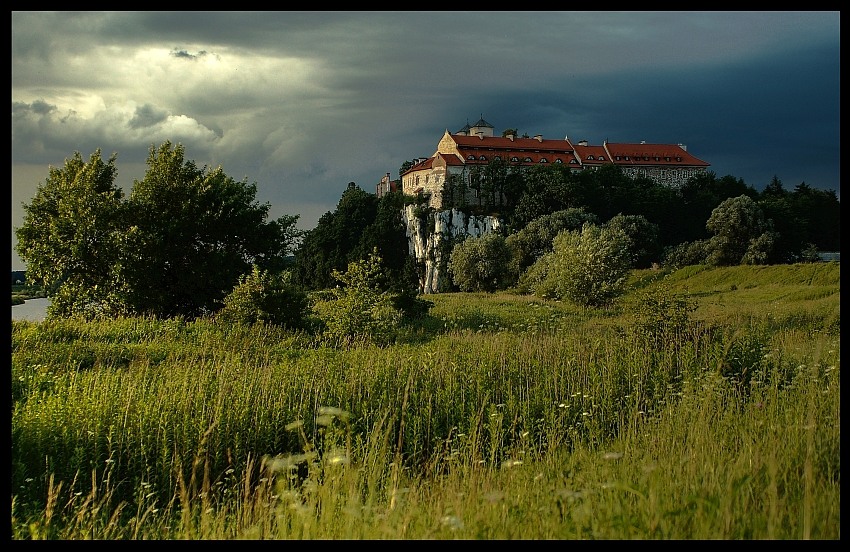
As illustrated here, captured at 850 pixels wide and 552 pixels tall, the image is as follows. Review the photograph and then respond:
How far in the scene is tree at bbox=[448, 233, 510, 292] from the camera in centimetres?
6222

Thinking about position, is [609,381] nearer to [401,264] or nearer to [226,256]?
[226,256]

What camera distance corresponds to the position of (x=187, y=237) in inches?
1043

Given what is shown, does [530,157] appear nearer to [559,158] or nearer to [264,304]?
[559,158]

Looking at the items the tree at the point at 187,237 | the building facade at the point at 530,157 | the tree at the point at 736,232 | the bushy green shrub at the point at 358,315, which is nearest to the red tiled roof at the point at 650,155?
the building facade at the point at 530,157

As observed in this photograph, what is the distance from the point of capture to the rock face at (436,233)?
96.3 m

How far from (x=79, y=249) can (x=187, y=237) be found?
3630 mm

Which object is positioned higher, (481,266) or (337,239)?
(337,239)

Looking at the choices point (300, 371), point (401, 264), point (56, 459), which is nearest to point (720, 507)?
point (56, 459)

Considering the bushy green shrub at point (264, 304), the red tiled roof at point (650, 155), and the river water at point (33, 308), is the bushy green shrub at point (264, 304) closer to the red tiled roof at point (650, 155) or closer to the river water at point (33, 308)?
the river water at point (33, 308)

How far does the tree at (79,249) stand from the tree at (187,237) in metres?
0.77

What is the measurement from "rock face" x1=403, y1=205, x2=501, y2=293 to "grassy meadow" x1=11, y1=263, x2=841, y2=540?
7772cm

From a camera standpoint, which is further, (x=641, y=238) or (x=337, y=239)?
(x=337, y=239)

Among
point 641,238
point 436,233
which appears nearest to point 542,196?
point 436,233
